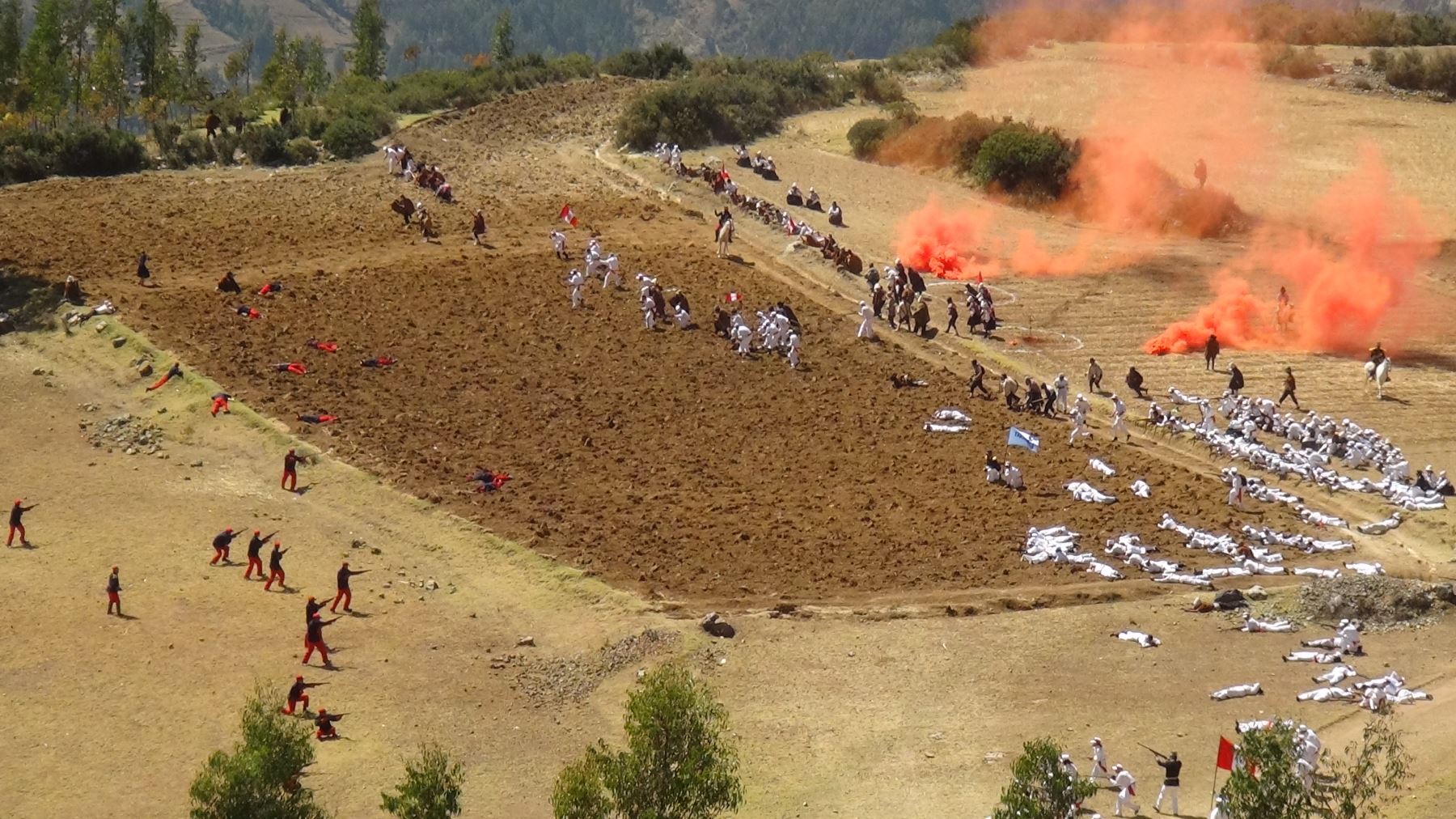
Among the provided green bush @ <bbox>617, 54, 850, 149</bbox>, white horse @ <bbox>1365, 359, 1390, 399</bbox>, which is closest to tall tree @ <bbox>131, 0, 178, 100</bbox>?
green bush @ <bbox>617, 54, 850, 149</bbox>

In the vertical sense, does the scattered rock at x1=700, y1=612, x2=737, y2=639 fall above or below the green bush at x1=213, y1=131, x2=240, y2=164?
below

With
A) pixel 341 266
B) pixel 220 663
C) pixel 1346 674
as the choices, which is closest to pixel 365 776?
pixel 220 663

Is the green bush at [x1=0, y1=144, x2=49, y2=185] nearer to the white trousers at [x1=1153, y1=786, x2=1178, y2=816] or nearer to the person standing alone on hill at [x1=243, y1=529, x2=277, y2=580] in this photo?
the person standing alone on hill at [x1=243, y1=529, x2=277, y2=580]

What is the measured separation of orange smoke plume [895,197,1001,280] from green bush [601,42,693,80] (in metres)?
20.5

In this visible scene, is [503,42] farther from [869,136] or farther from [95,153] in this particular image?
[95,153]

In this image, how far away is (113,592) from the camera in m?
37.6

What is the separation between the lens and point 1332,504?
42.9 metres

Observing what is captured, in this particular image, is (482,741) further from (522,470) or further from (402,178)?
(402,178)

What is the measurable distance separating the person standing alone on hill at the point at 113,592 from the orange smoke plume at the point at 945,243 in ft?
92.5

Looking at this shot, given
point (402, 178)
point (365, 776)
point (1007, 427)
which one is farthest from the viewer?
point (402, 178)

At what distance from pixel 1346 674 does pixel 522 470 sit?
58.3ft

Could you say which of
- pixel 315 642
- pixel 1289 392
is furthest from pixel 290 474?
pixel 1289 392

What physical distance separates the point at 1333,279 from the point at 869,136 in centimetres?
2105

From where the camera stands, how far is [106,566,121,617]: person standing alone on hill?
37.6 m
